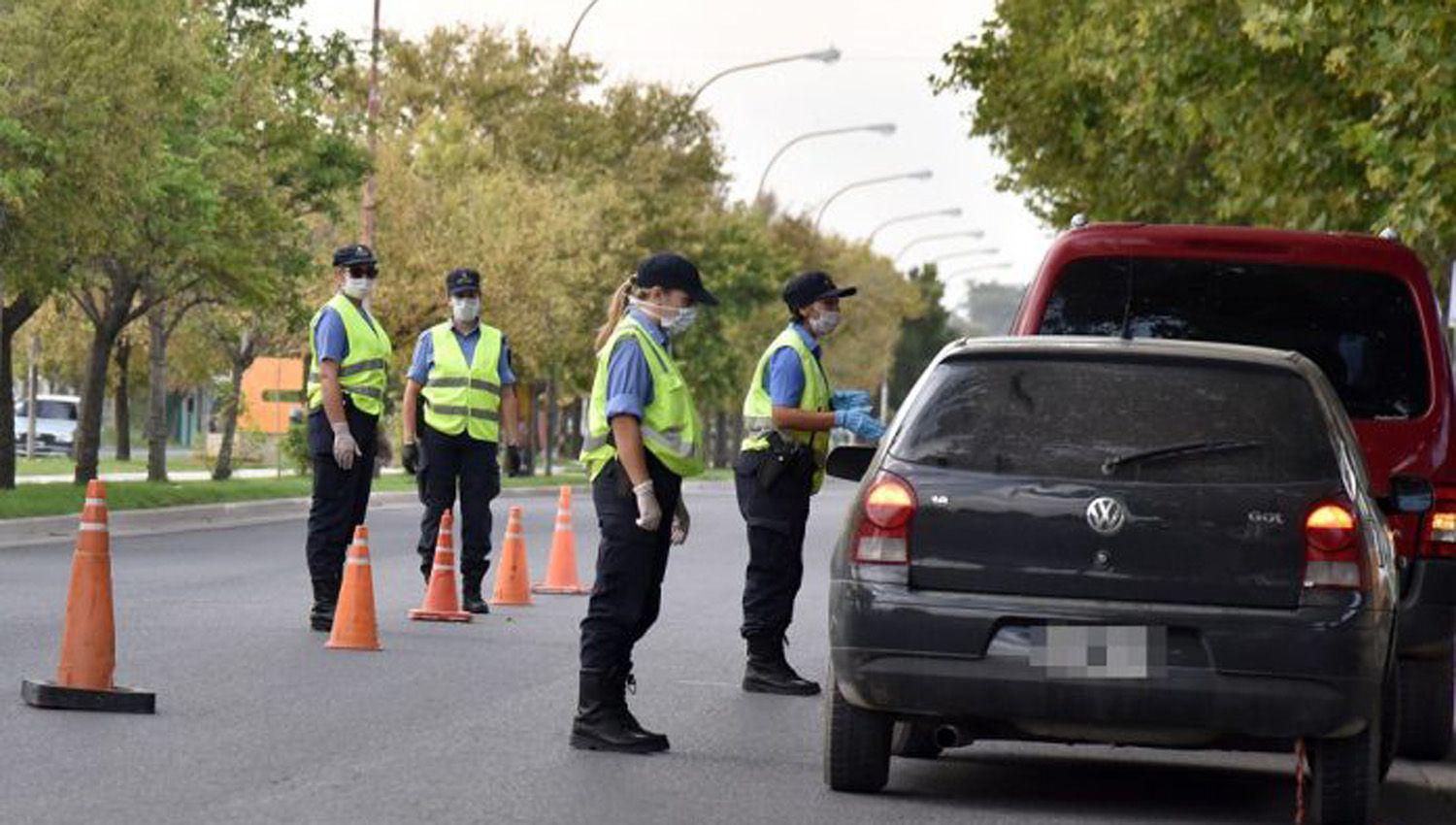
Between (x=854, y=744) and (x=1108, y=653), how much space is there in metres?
1.09

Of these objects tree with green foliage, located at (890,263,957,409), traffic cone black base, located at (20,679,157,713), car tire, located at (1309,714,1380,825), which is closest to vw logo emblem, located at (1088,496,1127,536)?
car tire, located at (1309,714,1380,825)

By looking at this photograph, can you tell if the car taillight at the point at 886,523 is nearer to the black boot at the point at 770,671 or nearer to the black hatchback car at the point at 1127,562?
the black hatchback car at the point at 1127,562

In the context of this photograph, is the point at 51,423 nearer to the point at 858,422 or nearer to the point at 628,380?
the point at 858,422

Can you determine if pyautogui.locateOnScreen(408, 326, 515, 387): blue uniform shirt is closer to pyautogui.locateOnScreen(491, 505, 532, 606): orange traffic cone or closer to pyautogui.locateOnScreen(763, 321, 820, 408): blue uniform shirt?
pyautogui.locateOnScreen(491, 505, 532, 606): orange traffic cone

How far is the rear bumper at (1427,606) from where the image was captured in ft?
39.2

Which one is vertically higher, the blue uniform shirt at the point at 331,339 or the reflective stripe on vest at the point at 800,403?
the blue uniform shirt at the point at 331,339

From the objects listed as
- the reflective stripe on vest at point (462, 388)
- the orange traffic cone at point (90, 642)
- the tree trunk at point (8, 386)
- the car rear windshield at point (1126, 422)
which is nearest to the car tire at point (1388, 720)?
the car rear windshield at point (1126, 422)

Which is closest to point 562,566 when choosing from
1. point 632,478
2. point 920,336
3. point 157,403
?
point 632,478

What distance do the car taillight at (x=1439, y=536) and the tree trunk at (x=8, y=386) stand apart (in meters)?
26.4

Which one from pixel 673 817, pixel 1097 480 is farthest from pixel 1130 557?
pixel 673 817

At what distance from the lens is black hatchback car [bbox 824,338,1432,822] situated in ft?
32.1

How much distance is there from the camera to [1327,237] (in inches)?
490

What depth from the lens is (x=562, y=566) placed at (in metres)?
22.0

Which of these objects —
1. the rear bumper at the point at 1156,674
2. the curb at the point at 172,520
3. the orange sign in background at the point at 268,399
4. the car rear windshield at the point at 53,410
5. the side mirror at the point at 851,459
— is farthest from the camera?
the car rear windshield at the point at 53,410
